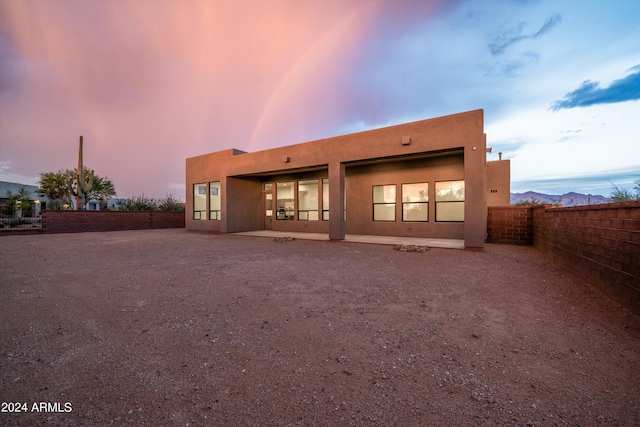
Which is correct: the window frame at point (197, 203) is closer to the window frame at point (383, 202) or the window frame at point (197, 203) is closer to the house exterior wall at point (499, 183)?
the window frame at point (383, 202)

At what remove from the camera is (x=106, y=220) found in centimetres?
1775

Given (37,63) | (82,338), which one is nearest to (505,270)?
(82,338)

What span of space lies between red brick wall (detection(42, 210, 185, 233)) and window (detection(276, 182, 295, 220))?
35.9 ft

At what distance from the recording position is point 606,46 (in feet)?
29.8

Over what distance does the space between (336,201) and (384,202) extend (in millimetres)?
3188

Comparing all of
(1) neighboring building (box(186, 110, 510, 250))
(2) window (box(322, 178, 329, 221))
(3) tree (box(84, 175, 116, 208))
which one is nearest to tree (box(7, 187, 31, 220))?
(3) tree (box(84, 175, 116, 208))

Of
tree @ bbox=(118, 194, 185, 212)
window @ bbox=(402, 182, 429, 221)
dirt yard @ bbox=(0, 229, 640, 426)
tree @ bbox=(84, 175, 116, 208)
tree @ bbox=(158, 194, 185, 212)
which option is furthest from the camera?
tree @ bbox=(84, 175, 116, 208)

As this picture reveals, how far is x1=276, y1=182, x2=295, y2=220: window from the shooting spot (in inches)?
615

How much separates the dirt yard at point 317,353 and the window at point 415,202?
7.14 metres

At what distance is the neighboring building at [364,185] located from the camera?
8.46 metres

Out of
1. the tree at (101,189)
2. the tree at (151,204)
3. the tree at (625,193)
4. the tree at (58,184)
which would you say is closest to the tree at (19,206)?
the tree at (58,184)

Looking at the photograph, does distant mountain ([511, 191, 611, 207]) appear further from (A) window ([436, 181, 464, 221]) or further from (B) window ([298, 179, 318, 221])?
(B) window ([298, 179, 318, 221])

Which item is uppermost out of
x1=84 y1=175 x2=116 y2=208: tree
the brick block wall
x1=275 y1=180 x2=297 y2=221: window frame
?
x1=84 y1=175 x2=116 y2=208: tree

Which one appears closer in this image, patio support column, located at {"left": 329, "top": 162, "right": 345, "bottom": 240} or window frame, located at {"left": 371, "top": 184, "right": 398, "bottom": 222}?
patio support column, located at {"left": 329, "top": 162, "right": 345, "bottom": 240}
